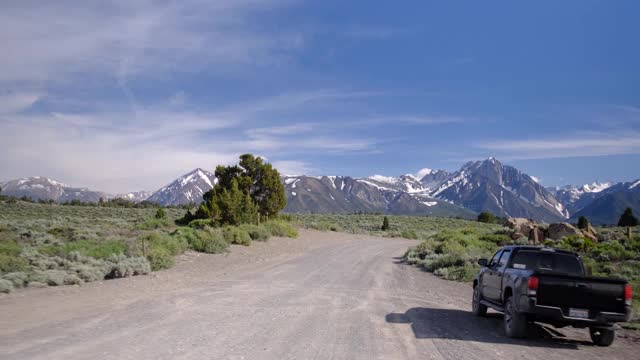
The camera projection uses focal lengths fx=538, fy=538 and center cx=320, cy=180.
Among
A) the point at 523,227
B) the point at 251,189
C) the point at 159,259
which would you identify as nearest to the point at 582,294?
the point at 159,259

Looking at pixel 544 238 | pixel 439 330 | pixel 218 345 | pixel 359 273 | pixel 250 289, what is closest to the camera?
pixel 218 345

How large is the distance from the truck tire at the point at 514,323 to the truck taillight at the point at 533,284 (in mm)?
546

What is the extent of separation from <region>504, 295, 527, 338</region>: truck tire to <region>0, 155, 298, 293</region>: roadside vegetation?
11494 mm

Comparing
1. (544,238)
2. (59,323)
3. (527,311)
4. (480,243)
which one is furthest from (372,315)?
(544,238)

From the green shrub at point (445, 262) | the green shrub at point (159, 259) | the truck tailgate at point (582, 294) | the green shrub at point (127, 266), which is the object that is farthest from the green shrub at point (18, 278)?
the green shrub at point (445, 262)

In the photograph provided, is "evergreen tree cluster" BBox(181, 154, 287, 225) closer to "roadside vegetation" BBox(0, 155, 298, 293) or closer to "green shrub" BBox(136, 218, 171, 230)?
"roadside vegetation" BBox(0, 155, 298, 293)

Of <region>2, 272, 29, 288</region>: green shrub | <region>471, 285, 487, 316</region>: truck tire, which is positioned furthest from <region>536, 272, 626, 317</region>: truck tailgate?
<region>2, 272, 29, 288</region>: green shrub

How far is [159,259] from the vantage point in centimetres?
1959

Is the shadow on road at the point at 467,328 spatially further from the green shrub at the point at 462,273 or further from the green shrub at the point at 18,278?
the green shrub at the point at 18,278

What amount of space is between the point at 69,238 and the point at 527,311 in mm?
24924

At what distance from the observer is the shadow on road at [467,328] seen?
404 inches

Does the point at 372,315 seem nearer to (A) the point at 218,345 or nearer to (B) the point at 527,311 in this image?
(B) the point at 527,311

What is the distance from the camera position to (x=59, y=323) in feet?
33.4

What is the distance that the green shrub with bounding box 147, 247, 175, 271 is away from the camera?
19.3 metres
